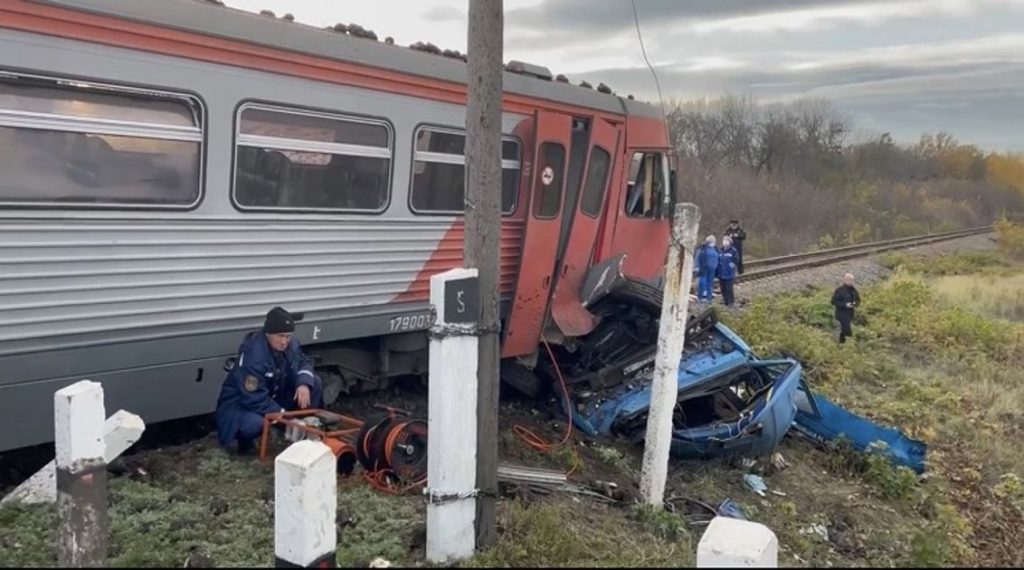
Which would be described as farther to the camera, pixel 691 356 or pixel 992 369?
A: pixel 992 369

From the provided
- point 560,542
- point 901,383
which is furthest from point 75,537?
point 901,383

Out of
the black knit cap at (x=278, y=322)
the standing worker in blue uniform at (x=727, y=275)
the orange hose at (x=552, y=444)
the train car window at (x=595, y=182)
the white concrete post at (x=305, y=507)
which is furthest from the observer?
the standing worker in blue uniform at (x=727, y=275)

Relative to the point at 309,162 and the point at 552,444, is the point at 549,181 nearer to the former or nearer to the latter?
the point at 552,444

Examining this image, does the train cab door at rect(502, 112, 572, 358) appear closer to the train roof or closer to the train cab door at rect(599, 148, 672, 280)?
the train roof

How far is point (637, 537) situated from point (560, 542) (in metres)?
1.03

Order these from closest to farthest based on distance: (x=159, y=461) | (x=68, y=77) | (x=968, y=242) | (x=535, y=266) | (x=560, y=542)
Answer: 1. (x=560, y=542)
2. (x=68, y=77)
3. (x=159, y=461)
4. (x=535, y=266)
5. (x=968, y=242)

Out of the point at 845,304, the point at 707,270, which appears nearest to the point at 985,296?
the point at 845,304

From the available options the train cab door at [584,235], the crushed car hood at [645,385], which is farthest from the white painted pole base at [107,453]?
the train cab door at [584,235]

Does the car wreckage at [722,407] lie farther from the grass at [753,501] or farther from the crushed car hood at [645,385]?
the grass at [753,501]

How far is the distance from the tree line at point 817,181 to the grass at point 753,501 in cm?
2389

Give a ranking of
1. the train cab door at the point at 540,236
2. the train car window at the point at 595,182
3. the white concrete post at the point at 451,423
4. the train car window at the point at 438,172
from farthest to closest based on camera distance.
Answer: the train car window at the point at 595,182 < the train cab door at the point at 540,236 < the train car window at the point at 438,172 < the white concrete post at the point at 451,423

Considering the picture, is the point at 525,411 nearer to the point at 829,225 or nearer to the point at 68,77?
the point at 68,77

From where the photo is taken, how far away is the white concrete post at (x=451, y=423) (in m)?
3.93

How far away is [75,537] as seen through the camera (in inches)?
140
